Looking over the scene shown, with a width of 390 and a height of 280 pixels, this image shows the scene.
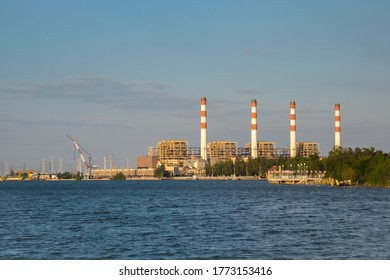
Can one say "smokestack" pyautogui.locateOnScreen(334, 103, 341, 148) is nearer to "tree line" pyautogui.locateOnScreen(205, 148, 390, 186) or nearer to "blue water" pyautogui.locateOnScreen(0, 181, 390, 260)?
"tree line" pyautogui.locateOnScreen(205, 148, 390, 186)

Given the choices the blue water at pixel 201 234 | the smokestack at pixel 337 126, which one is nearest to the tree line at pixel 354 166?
the smokestack at pixel 337 126

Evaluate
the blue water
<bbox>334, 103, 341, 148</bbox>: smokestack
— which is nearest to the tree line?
<bbox>334, 103, 341, 148</bbox>: smokestack

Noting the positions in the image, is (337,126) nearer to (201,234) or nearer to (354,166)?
(354,166)

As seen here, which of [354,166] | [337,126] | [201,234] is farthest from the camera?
[337,126]

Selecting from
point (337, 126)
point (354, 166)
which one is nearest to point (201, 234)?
point (354, 166)

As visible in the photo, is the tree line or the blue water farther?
the tree line

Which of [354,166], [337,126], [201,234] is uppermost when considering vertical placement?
[337,126]

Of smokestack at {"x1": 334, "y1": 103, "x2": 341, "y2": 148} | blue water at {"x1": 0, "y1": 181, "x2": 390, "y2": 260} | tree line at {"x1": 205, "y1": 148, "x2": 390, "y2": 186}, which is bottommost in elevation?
blue water at {"x1": 0, "y1": 181, "x2": 390, "y2": 260}

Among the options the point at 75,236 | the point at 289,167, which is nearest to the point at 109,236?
the point at 75,236

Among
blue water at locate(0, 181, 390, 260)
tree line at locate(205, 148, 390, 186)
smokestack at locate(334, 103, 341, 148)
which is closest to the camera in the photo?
blue water at locate(0, 181, 390, 260)

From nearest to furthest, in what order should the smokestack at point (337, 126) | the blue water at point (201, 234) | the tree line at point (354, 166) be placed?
the blue water at point (201, 234) < the tree line at point (354, 166) < the smokestack at point (337, 126)

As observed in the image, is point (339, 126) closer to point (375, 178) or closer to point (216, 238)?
point (375, 178)

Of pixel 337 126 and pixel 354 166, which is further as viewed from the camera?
pixel 337 126

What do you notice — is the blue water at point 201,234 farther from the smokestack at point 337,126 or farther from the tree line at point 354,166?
the smokestack at point 337,126
